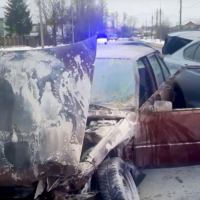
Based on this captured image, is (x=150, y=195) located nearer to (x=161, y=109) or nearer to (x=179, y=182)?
(x=179, y=182)

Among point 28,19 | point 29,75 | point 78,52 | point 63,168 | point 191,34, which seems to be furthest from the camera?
point 28,19

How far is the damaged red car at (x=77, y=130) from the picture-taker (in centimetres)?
242

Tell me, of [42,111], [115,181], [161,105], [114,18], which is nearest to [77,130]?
[42,111]

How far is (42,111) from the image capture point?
101 inches

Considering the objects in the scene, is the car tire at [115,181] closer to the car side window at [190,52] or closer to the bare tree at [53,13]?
the car side window at [190,52]

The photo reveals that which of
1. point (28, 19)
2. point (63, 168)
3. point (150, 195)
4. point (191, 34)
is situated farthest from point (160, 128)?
point (28, 19)

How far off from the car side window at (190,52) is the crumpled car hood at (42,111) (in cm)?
416

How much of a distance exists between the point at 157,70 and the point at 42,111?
2537 millimetres

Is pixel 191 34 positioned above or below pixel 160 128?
above

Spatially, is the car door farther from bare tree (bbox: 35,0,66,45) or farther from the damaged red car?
bare tree (bbox: 35,0,66,45)

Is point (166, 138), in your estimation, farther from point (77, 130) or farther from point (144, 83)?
point (77, 130)

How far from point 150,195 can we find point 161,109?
0.92 meters

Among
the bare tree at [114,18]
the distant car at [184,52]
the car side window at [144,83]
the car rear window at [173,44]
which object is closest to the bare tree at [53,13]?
the bare tree at [114,18]

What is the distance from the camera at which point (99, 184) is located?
2824mm
